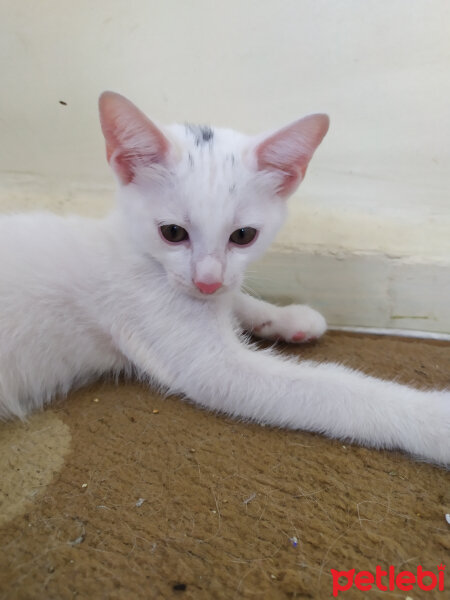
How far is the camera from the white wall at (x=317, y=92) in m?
1.47

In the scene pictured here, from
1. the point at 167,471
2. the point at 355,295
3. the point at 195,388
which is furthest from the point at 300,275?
the point at 167,471

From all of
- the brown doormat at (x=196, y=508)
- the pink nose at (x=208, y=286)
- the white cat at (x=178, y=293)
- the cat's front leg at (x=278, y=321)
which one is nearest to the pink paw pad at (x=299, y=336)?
the cat's front leg at (x=278, y=321)

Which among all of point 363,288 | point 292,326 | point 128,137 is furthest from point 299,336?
point 128,137

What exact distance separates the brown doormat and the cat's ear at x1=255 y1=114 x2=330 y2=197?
1.98 feet

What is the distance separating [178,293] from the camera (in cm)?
110

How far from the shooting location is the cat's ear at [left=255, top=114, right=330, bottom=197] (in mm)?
937

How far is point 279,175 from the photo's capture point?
40.7 inches

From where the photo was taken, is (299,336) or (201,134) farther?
(299,336)

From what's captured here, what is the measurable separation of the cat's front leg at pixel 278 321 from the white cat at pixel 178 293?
19 centimetres

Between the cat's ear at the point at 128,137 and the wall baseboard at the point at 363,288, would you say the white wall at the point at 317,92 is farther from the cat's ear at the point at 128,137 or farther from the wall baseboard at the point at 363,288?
the cat's ear at the point at 128,137

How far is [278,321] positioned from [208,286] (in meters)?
0.48

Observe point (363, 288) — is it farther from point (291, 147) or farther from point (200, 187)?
point (200, 187)

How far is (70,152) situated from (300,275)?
100cm

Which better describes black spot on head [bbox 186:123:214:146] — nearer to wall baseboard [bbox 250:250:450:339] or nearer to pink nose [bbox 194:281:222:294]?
pink nose [bbox 194:281:222:294]
